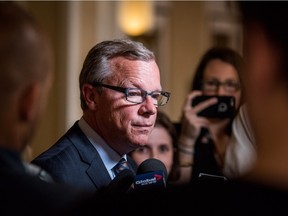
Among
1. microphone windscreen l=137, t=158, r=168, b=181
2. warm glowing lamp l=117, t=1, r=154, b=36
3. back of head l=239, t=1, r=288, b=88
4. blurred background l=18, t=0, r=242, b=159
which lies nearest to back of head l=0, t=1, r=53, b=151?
back of head l=239, t=1, r=288, b=88

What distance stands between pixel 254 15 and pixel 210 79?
1418 millimetres

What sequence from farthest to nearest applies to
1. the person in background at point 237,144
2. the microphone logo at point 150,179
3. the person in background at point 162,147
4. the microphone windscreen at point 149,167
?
the person in background at point 162,147 < the person in background at point 237,144 < the microphone windscreen at point 149,167 < the microphone logo at point 150,179

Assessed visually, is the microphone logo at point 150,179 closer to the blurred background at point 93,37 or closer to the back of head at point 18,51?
the back of head at point 18,51

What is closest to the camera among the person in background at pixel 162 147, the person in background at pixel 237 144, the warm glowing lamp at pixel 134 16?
the person in background at pixel 237 144

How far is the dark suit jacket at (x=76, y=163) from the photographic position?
1271mm

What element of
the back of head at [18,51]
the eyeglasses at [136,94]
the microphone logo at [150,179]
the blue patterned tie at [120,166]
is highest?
the back of head at [18,51]

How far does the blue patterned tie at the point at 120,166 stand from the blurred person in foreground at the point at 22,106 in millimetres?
653

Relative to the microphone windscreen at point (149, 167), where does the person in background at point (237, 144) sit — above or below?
below

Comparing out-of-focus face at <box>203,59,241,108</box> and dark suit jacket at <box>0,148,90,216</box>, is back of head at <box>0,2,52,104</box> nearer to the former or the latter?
dark suit jacket at <box>0,148,90,216</box>

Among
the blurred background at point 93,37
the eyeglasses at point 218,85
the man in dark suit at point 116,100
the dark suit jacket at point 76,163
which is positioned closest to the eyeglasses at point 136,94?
the man in dark suit at point 116,100

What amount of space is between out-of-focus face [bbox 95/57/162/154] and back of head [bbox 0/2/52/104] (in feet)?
2.30

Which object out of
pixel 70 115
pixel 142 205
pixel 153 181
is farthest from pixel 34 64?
pixel 70 115

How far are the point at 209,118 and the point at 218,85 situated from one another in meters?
0.12

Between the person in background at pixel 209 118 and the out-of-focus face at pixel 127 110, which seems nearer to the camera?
the out-of-focus face at pixel 127 110
